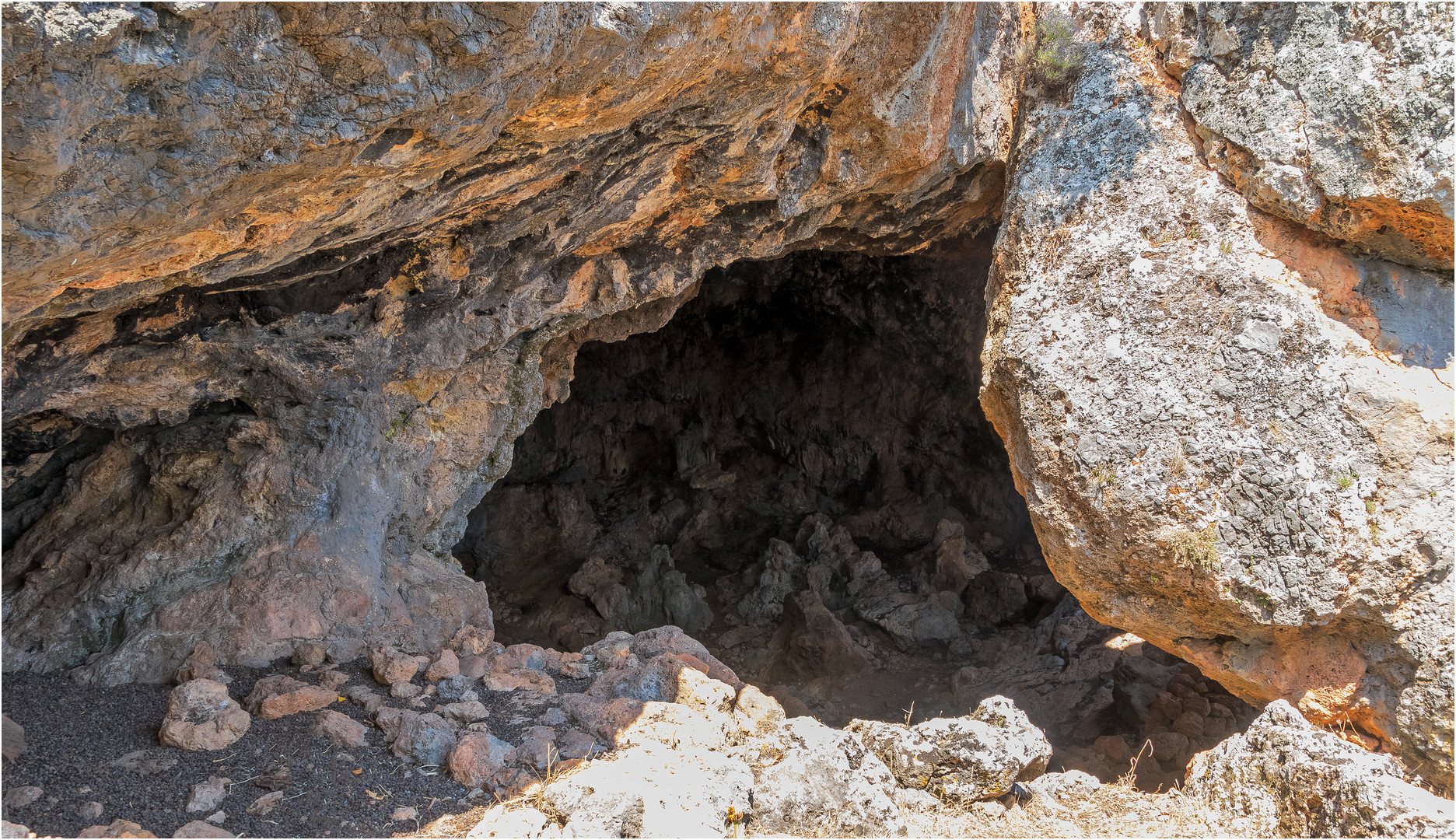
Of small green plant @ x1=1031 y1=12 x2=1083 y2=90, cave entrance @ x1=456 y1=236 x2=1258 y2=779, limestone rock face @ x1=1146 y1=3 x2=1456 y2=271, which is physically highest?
small green plant @ x1=1031 y1=12 x2=1083 y2=90

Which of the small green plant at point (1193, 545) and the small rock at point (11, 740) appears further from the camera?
the small green plant at point (1193, 545)

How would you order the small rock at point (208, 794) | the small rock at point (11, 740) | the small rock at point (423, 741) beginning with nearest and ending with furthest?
the small rock at point (208, 794) → the small rock at point (11, 740) → the small rock at point (423, 741)

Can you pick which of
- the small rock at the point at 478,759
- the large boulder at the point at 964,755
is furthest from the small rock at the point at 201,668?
the large boulder at the point at 964,755

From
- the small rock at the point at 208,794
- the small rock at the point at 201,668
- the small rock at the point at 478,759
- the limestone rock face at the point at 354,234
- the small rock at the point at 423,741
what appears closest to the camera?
the limestone rock face at the point at 354,234

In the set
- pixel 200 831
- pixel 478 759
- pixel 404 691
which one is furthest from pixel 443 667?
pixel 200 831

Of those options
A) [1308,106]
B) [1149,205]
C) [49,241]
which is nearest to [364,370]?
[49,241]

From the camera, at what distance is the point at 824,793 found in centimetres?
329

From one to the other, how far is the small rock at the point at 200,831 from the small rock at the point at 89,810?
290mm

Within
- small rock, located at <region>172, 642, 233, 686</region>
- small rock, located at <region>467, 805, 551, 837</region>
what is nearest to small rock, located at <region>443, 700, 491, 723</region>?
small rock, located at <region>467, 805, 551, 837</region>

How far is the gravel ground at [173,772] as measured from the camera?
2.88 metres

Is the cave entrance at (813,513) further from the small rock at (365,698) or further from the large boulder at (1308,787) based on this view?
the small rock at (365,698)

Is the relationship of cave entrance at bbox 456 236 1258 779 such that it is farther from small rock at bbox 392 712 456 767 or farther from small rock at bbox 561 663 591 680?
small rock at bbox 392 712 456 767

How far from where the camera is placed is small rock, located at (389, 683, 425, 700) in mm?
3918

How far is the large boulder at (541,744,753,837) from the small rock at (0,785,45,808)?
1702 millimetres
